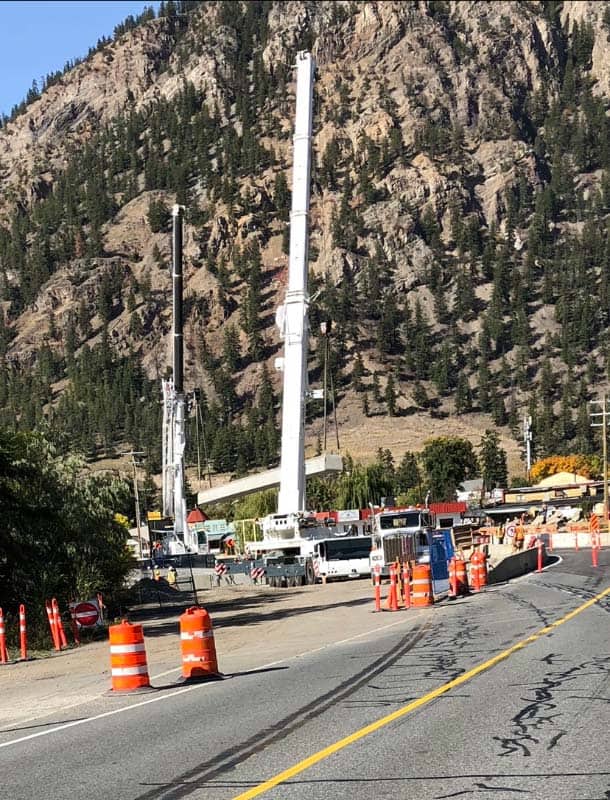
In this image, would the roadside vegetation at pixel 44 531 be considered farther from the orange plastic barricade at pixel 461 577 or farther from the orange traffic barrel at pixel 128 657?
the orange traffic barrel at pixel 128 657

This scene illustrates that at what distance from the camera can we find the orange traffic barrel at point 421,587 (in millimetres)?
30938

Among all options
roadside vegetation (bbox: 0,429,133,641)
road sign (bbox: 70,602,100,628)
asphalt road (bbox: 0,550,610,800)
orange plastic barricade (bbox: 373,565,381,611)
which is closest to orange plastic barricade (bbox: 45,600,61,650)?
road sign (bbox: 70,602,100,628)

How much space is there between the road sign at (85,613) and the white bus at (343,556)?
21.7 m

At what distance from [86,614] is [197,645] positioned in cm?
1499

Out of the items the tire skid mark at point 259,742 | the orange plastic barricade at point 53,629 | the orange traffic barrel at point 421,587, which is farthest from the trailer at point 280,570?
the tire skid mark at point 259,742

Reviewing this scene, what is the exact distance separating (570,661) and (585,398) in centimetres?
17127

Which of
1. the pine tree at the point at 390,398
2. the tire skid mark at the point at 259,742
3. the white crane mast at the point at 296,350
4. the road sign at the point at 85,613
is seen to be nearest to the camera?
the tire skid mark at the point at 259,742

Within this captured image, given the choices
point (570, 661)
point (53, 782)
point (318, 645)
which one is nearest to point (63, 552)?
point (318, 645)

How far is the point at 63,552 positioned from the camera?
A: 117 ft

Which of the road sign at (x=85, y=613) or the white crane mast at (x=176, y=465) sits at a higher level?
the white crane mast at (x=176, y=465)

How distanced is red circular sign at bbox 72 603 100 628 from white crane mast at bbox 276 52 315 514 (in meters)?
19.4

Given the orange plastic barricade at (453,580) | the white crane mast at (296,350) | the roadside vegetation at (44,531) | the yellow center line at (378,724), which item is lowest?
the yellow center line at (378,724)

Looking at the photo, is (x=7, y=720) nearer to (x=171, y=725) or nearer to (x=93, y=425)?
(x=171, y=725)

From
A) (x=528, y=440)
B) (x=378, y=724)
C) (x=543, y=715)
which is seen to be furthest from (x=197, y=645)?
(x=528, y=440)
